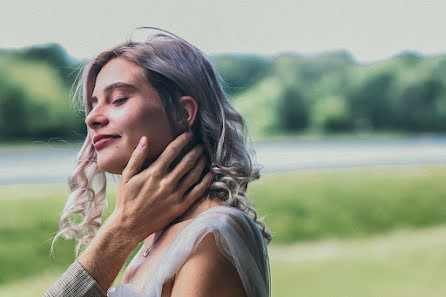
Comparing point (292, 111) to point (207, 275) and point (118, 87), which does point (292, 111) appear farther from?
point (207, 275)

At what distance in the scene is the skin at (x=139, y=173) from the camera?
1.00 meters

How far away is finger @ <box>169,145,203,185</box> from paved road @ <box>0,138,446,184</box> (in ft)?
8.99

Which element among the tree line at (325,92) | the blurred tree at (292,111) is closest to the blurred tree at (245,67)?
the tree line at (325,92)

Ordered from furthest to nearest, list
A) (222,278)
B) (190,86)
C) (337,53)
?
(337,53) < (190,86) < (222,278)

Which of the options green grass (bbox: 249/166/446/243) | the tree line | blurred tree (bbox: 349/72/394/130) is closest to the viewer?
the tree line

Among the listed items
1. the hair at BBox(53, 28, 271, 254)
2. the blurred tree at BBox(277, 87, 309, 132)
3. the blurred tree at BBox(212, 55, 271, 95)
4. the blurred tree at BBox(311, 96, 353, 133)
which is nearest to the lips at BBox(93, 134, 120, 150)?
the hair at BBox(53, 28, 271, 254)

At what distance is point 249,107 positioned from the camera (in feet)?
12.5

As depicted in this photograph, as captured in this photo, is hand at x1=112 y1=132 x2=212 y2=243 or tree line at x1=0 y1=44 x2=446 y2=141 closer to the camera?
hand at x1=112 y1=132 x2=212 y2=243

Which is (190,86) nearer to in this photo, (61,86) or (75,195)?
(75,195)

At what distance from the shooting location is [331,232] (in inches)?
167

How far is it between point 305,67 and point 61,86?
1732 millimetres

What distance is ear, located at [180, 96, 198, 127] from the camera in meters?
1.08

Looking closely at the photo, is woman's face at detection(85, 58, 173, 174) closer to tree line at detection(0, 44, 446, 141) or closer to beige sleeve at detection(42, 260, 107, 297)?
beige sleeve at detection(42, 260, 107, 297)

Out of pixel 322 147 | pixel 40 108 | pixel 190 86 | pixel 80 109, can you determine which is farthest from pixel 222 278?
pixel 322 147
